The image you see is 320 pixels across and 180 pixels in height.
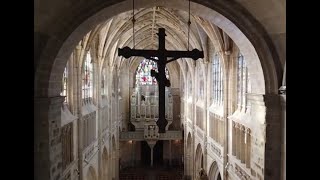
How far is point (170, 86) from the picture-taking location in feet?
54.8

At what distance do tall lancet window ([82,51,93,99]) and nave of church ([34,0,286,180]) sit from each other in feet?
0.18

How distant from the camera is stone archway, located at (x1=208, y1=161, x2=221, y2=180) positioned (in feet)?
58.5

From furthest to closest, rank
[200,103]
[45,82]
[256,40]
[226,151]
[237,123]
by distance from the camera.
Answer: [200,103] < [226,151] < [237,123] < [256,40] < [45,82]

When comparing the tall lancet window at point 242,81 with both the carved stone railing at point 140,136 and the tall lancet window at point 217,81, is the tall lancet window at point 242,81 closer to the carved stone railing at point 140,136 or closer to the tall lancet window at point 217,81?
the tall lancet window at point 217,81

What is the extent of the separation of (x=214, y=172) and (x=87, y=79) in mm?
9148

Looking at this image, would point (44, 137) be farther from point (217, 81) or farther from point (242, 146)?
point (217, 81)

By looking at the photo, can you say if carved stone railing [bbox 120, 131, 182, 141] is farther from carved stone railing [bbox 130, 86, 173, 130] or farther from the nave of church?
carved stone railing [bbox 130, 86, 173, 130]

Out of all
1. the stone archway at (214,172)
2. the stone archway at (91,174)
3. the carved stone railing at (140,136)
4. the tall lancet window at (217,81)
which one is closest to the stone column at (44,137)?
the stone archway at (91,174)

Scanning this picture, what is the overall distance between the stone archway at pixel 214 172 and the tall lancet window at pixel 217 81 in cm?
372

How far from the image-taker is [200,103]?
21.9m

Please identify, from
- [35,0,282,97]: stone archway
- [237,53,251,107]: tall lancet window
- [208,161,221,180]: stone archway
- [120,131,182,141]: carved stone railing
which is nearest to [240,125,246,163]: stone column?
[237,53,251,107]: tall lancet window
